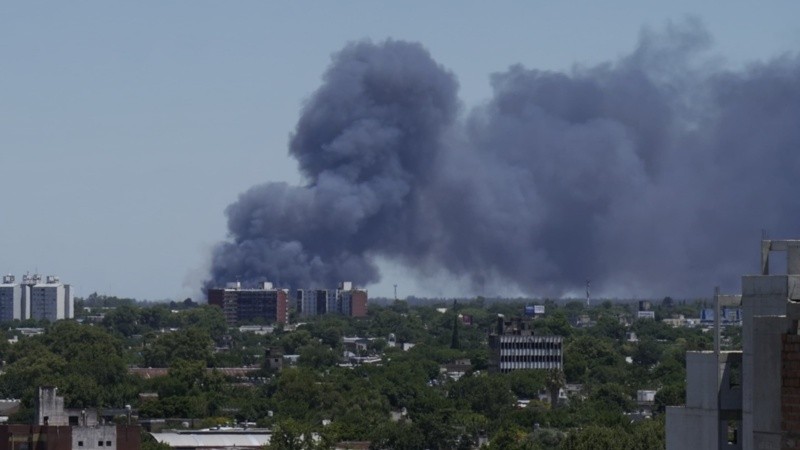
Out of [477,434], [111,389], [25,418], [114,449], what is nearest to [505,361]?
[111,389]

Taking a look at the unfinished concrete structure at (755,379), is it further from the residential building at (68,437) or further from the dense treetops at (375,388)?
the dense treetops at (375,388)

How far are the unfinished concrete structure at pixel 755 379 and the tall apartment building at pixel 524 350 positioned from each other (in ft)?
440

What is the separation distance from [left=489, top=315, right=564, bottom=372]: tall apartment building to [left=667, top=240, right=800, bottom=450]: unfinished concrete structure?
134000mm

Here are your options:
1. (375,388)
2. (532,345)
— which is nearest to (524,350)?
(532,345)

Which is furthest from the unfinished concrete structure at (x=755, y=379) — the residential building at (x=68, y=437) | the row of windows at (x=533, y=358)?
the row of windows at (x=533, y=358)

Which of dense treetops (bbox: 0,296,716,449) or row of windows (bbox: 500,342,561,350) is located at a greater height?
row of windows (bbox: 500,342,561,350)

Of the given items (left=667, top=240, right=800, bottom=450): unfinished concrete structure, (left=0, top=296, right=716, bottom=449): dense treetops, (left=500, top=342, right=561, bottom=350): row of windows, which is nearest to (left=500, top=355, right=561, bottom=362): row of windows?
(left=500, top=342, right=561, bottom=350): row of windows

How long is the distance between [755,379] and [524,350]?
139 meters

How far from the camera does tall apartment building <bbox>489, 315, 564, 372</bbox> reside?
148000 millimetres

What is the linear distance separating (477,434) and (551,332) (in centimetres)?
7916

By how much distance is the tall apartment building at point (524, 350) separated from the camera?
14800cm

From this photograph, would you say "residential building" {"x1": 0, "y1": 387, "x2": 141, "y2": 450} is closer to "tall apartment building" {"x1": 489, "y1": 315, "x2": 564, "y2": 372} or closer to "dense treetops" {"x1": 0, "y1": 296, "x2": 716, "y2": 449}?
"dense treetops" {"x1": 0, "y1": 296, "x2": 716, "y2": 449}

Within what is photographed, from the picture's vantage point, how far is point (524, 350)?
150 m

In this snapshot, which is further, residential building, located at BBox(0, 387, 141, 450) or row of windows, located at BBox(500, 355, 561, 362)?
row of windows, located at BBox(500, 355, 561, 362)
